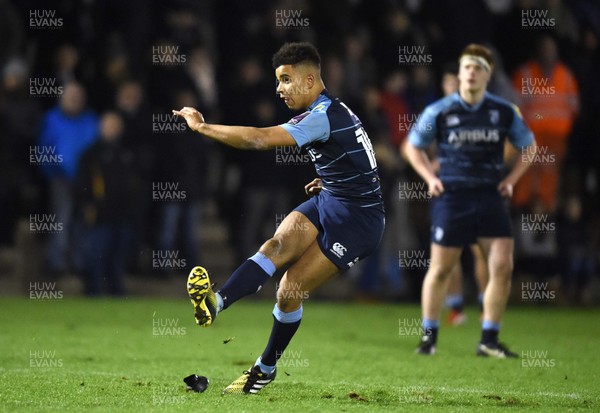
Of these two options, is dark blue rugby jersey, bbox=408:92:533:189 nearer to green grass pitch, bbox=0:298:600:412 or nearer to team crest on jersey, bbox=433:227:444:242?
team crest on jersey, bbox=433:227:444:242

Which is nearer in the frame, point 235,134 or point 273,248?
point 235,134

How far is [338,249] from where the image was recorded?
8.61 metres

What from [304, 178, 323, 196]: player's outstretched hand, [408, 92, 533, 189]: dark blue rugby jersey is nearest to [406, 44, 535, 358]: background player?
[408, 92, 533, 189]: dark blue rugby jersey

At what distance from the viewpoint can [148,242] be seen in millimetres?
17484

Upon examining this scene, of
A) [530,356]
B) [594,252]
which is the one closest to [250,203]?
[594,252]

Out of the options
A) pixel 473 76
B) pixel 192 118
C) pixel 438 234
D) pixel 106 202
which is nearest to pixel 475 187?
pixel 438 234

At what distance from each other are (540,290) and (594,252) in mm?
1111

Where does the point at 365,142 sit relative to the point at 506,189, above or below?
above

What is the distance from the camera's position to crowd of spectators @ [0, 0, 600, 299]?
16719 mm

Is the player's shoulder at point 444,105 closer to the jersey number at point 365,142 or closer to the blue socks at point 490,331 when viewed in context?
the blue socks at point 490,331

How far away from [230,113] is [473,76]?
615cm

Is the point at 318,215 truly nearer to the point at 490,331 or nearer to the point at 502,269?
the point at 502,269

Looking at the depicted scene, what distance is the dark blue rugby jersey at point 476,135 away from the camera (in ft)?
37.9

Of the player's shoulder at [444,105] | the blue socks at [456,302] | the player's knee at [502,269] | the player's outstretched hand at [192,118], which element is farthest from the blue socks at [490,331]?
the player's outstretched hand at [192,118]
